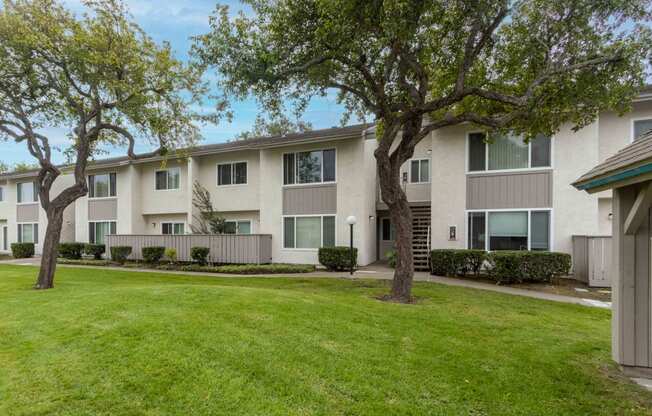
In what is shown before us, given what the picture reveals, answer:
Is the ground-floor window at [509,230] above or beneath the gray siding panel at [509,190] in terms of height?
beneath

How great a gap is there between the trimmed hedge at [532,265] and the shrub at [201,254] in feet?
41.4

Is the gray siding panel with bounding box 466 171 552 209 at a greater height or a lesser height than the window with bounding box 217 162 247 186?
lesser

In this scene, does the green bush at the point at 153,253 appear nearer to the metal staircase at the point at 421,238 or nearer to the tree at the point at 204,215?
the tree at the point at 204,215

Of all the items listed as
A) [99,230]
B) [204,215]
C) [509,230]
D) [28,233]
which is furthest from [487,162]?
[28,233]

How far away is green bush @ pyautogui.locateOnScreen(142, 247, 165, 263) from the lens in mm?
18297

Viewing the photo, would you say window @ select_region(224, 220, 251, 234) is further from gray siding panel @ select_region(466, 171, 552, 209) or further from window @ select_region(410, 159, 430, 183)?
gray siding panel @ select_region(466, 171, 552, 209)

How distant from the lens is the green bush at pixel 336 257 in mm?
15133

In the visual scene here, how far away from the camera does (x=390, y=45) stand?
329 inches

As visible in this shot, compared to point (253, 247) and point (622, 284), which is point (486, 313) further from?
point (253, 247)

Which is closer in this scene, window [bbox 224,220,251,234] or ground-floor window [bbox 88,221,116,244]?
window [bbox 224,220,251,234]

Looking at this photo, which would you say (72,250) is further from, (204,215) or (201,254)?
Answer: (201,254)

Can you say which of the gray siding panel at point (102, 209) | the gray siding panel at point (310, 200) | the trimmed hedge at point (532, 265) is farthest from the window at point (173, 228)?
the trimmed hedge at point (532, 265)

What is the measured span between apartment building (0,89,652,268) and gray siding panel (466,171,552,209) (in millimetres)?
35

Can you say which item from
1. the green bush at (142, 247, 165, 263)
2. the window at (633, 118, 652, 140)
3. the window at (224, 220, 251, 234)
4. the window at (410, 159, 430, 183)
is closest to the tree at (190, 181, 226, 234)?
the window at (224, 220, 251, 234)
